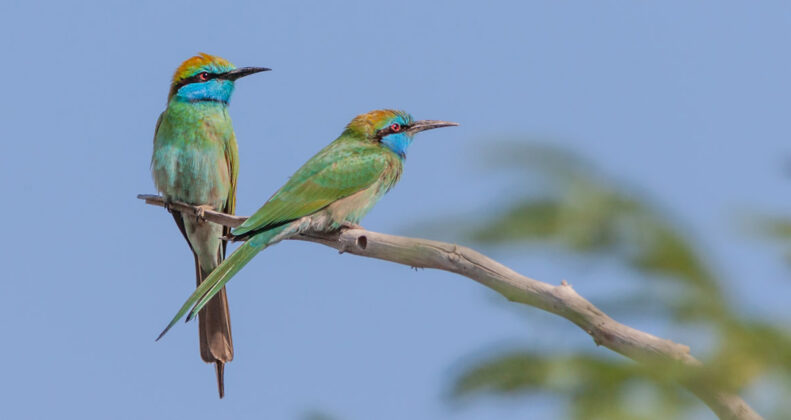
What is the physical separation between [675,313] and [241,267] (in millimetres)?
3270

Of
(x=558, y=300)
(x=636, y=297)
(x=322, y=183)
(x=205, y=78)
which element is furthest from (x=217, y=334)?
(x=636, y=297)

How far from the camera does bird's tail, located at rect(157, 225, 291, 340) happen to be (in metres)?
3.50

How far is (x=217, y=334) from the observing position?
5.07 metres

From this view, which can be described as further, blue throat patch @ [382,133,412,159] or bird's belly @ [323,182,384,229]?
blue throat patch @ [382,133,412,159]

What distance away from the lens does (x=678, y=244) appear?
625mm

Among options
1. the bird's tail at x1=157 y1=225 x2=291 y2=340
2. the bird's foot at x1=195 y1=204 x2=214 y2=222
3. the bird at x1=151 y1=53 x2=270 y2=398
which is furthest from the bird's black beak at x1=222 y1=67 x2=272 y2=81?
the bird's tail at x1=157 y1=225 x2=291 y2=340

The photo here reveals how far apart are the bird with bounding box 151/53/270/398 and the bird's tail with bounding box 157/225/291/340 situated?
45.3 inches

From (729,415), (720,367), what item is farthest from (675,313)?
(729,415)

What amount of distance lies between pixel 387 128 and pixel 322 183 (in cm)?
64

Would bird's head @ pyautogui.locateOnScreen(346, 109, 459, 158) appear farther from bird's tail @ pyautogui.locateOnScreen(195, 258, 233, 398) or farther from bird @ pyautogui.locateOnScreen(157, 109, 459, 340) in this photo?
bird's tail @ pyautogui.locateOnScreen(195, 258, 233, 398)

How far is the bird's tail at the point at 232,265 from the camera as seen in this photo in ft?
11.5

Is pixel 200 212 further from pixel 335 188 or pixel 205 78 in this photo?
pixel 335 188

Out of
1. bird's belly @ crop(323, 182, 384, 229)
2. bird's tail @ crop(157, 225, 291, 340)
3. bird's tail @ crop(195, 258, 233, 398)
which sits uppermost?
bird's belly @ crop(323, 182, 384, 229)

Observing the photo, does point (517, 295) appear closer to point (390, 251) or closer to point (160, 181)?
point (390, 251)
